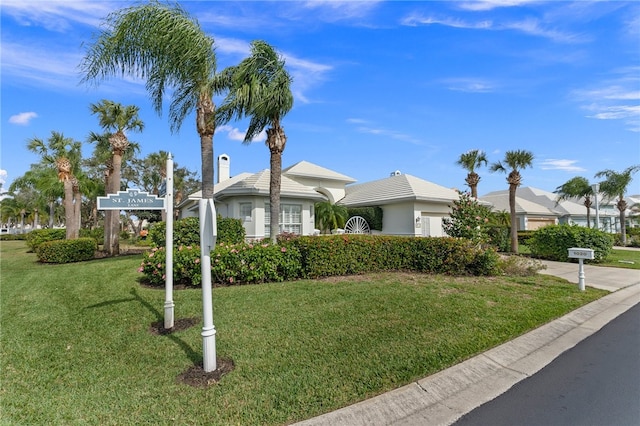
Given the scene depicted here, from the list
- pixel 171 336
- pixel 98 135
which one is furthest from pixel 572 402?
pixel 98 135

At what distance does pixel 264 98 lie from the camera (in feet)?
32.1

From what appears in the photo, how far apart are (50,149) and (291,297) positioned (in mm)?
17714

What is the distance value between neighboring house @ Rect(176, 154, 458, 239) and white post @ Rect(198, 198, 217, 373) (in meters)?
10.4

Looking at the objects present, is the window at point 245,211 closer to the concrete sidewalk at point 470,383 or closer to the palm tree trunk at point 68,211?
the palm tree trunk at point 68,211

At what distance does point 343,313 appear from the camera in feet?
18.0

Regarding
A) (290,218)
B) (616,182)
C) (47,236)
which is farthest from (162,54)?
(616,182)

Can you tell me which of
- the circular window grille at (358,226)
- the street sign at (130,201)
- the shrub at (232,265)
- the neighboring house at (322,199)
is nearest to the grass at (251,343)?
the shrub at (232,265)

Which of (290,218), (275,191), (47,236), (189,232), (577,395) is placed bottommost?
(577,395)

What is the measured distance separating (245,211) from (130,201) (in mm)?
9739

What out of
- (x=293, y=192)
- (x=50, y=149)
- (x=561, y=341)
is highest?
(x=50, y=149)

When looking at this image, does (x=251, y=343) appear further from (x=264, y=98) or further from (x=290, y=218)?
(x=290, y=218)

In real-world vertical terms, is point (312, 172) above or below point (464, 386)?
above

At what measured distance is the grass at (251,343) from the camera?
118 inches

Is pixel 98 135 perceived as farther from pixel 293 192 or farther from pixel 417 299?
pixel 417 299
